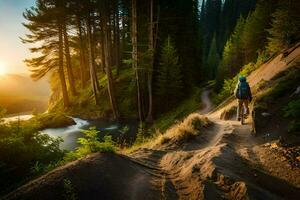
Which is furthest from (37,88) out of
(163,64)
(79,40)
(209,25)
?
(163,64)

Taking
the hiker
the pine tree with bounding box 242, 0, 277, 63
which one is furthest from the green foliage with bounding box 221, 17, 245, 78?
the hiker

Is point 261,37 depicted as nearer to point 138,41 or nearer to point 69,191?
point 138,41

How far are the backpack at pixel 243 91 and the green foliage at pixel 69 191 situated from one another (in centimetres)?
915

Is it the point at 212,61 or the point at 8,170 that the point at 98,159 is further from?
the point at 212,61

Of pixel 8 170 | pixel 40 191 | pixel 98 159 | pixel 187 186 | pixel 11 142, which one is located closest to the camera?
pixel 40 191

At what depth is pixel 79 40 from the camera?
37.2 m

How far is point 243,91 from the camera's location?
12.2 m

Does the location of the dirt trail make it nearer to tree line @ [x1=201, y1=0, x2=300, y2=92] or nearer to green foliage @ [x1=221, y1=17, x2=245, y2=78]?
tree line @ [x1=201, y1=0, x2=300, y2=92]

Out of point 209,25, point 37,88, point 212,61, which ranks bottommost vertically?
point 37,88

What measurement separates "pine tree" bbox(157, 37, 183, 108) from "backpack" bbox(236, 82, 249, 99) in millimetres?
15851

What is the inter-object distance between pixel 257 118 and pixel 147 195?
629 centimetres

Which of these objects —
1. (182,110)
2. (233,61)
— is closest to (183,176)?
(182,110)

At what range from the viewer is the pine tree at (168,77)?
92.3ft

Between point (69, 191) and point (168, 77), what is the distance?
24.5 metres
